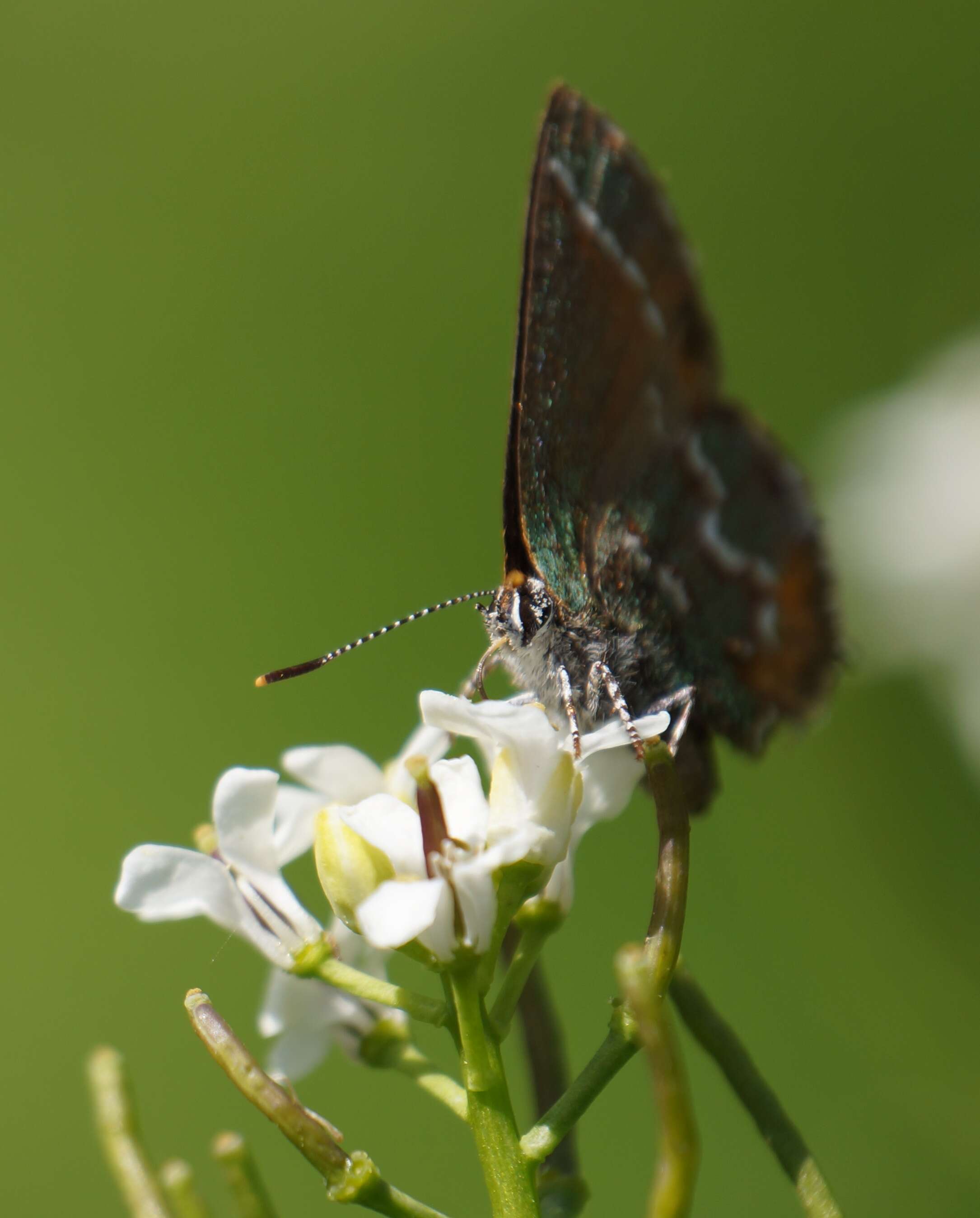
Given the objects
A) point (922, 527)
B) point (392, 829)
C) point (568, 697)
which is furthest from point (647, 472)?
point (922, 527)

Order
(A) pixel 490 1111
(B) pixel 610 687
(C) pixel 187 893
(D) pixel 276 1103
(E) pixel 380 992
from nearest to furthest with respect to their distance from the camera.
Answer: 1. (D) pixel 276 1103
2. (A) pixel 490 1111
3. (E) pixel 380 992
4. (C) pixel 187 893
5. (B) pixel 610 687

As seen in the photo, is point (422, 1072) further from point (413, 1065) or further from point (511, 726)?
point (511, 726)

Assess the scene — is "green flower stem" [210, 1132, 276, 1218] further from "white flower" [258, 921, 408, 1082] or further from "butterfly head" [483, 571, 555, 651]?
→ "butterfly head" [483, 571, 555, 651]

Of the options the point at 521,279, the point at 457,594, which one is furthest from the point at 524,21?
the point at 521,279

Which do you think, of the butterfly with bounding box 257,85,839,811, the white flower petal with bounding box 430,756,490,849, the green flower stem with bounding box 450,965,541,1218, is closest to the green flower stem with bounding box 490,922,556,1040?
the green flower stem with bounding box 450,965,541,1218

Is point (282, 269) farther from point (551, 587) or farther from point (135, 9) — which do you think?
point (551, 587)

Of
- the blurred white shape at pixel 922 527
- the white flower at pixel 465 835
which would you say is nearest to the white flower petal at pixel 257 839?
the white flower at pixel 465 835
